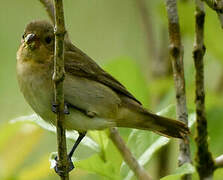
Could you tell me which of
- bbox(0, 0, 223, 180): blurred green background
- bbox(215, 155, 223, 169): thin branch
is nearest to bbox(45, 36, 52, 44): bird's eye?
bbox(0, 0, 223, 180): blurred green background

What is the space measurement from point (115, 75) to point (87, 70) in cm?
19

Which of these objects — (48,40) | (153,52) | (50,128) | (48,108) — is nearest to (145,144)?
(50,128)

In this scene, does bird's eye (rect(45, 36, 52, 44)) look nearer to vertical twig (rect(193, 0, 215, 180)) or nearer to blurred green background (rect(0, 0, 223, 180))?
blurred green background (rect(0, 0, 223, 180))

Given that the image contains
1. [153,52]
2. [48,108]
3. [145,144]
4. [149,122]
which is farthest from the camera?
[153,52]

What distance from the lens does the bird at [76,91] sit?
3.94m

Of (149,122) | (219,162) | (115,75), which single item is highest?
(115,75)

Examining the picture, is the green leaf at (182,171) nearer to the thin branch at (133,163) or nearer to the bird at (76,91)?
the thin branch at (133,163)

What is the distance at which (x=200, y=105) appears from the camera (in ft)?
11.0

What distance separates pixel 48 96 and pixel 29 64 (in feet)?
0.83

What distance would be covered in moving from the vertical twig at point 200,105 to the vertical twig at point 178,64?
0.26ft

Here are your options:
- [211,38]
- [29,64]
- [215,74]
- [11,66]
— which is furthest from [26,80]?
[11,66]

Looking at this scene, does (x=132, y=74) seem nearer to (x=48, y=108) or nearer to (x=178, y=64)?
(x=48, y=108)

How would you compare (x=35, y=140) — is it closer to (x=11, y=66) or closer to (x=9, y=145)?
(x=9, y=145)

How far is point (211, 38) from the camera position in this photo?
403cm
